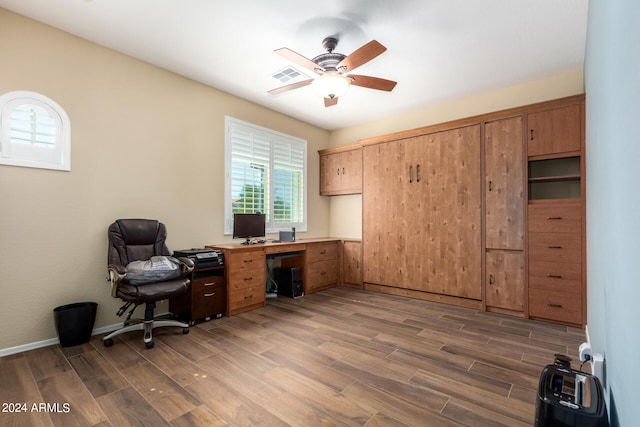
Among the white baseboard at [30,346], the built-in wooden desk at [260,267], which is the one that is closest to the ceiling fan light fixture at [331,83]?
the built-in wooden desk at [260,267]

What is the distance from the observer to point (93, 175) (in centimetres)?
302

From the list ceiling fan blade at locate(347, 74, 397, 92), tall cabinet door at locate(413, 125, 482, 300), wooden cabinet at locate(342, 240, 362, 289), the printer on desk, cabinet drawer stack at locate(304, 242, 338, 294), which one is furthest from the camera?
wooden cabinet at locate(342, 240, 362, 289)

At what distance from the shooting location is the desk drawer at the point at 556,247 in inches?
125

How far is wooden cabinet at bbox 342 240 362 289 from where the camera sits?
501cm

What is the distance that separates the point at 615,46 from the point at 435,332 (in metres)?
2.70

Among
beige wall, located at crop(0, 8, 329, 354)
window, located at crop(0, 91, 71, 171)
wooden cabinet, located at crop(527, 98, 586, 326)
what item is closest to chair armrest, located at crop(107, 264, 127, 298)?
beige wall, located at crop(0, 8, 329, 354)

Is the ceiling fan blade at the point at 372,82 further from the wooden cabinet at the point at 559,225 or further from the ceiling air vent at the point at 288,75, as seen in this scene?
the wooden cabinet at the point at 559,225

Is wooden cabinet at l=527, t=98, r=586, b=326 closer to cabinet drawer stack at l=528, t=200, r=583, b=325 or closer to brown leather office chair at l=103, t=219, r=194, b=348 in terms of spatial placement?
cabinet drawer stack at l=528, t=200, r=583, b=325

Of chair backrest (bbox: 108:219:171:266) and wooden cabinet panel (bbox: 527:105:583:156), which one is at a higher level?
wooden cabinet panel (bbox: 527:105:583:156)

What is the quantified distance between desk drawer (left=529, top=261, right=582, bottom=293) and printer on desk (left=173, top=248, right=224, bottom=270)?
381 cm

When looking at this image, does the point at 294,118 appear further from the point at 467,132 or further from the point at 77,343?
the point at 77,343

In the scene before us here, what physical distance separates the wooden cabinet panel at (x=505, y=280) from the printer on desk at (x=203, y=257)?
3480 mm

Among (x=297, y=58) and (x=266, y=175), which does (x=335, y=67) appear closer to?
(x=297, y=58)

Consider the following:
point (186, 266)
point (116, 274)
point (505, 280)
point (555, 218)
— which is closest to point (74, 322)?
point (116, 274)
